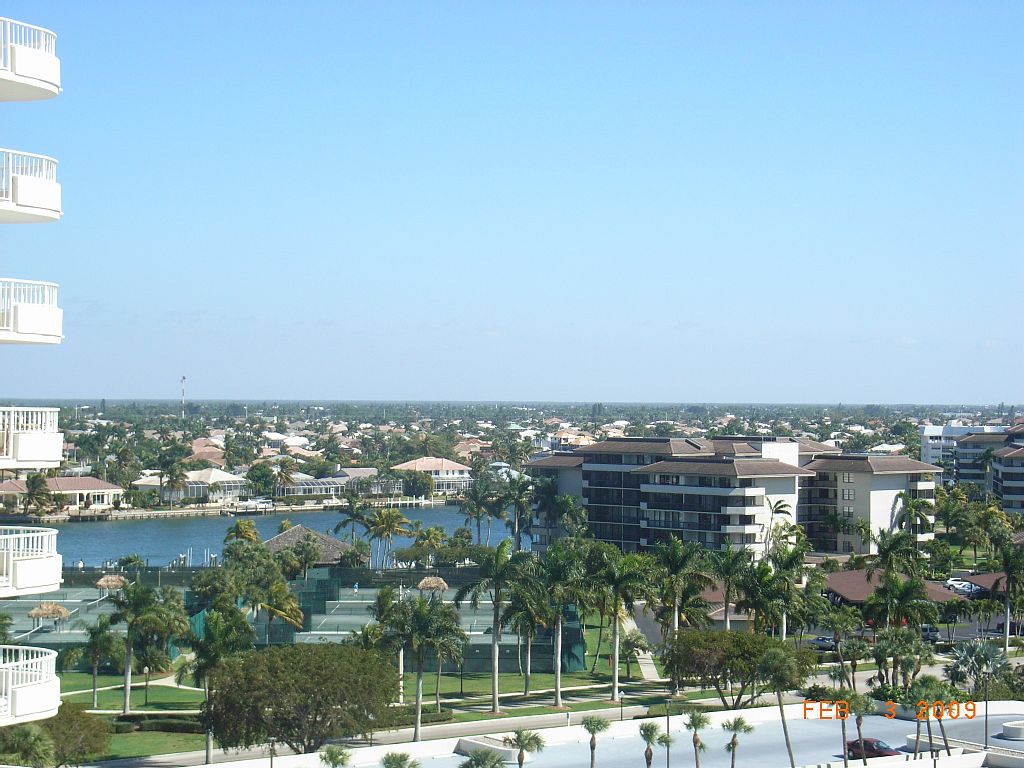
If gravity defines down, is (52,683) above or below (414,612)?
above

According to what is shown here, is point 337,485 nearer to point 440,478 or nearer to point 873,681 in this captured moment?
point 440,478

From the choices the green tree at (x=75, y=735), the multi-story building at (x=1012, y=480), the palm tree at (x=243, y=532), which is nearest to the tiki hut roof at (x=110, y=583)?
the palm tree at (x=243, y=532)

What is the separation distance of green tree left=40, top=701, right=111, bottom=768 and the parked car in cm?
3709

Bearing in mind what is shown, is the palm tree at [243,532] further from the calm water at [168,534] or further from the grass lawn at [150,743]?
the grass lawn at [150,743]

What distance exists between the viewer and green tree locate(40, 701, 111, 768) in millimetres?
40406

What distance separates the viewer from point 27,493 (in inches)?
6058

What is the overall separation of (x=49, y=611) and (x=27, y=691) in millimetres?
51559

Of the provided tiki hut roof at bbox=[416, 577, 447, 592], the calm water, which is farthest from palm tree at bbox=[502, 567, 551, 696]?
the calm water

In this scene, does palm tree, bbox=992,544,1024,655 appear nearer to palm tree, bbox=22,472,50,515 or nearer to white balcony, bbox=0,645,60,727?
white balcony, bbox=0,645,60,727

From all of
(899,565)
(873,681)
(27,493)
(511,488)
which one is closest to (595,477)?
(511,488)

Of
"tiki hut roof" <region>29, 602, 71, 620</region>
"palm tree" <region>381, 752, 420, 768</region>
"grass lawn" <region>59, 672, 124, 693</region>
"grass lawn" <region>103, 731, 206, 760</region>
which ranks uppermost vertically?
"palm tree" <region>381, 752, 420, 768</region>

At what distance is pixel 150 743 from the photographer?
5028 centimetres

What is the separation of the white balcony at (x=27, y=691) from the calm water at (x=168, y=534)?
98570 mm

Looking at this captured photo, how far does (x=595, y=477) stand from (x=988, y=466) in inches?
2346
